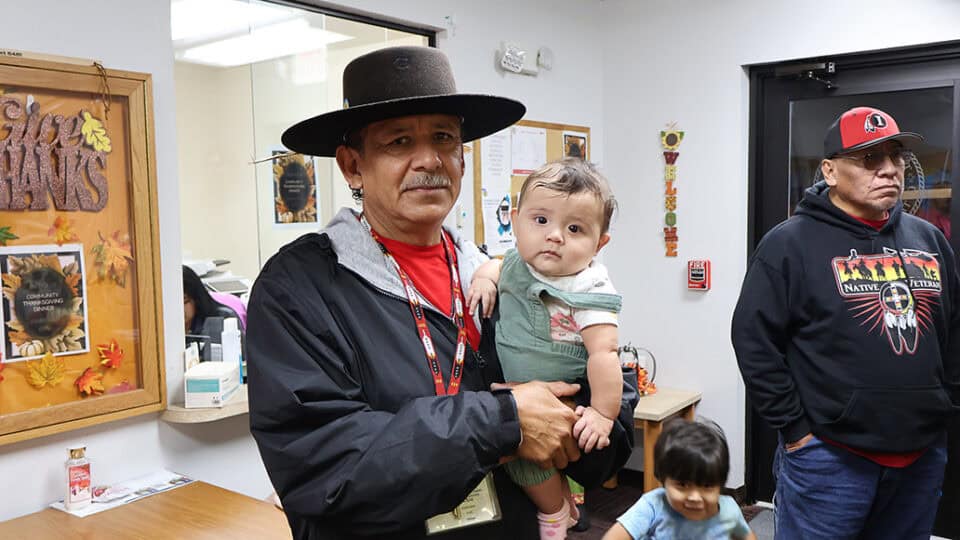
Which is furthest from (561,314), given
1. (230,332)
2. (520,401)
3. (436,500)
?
(230,332)

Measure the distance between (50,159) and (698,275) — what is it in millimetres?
3099

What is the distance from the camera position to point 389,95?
4.46ft

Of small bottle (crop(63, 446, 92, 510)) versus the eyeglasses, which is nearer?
small bottle (crop(63, 446, 92, 510))

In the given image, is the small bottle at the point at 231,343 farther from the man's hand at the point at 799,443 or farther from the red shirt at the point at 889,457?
the red shirt at the point at 889,457

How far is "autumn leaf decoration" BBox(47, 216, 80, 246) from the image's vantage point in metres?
2.26

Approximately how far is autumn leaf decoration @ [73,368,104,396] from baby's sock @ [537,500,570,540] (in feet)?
5.08

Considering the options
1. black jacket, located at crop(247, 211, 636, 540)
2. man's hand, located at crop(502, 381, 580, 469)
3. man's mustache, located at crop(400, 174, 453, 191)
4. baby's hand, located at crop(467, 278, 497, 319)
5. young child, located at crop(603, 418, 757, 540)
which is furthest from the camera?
young child, located at crop(603, 418, 757, 540)

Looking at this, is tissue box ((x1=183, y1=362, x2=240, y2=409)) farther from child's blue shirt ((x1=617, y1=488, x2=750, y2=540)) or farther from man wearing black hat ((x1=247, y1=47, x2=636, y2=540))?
child's blue shirt ((x1=617, y1=488, x2=750, y2=540))

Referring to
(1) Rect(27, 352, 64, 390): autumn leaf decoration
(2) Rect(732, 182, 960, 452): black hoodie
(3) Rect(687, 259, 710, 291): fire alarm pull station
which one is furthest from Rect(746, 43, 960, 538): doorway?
(1) Rect(27, 352, 64, 390): autumn leaf decoration

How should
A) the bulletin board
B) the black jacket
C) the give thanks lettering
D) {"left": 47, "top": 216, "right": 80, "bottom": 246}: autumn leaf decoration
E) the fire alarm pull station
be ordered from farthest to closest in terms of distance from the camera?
the fire alarm pull station
the bulletin board
{"left": 47, "top": 216, "right": 80, "bottom": 246}: autumn leaf decoration
the give thanks lettering
the black jacket

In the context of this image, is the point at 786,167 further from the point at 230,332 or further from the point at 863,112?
the point at 230,332

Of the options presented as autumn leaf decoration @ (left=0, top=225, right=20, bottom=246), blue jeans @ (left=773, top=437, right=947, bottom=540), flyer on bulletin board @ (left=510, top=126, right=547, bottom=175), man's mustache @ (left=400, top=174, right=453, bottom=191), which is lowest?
blue jeans @ (left=773, top=437, right=947, bottom=540)

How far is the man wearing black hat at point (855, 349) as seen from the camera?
7.93 ft

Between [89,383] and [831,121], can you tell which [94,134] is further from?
[831,121]
